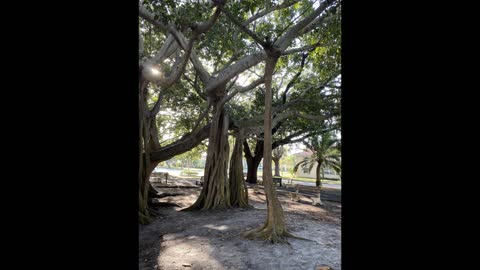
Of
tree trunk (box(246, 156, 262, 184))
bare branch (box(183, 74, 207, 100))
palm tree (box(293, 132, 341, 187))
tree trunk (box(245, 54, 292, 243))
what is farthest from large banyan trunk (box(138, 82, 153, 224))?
palm tree (box(293, 132, 341, 187))

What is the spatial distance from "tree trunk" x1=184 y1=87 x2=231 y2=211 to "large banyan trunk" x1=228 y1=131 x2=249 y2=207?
1.21ft

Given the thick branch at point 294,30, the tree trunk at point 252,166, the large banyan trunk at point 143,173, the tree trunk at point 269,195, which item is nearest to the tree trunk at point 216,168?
the large banyan trunk at point 143,173

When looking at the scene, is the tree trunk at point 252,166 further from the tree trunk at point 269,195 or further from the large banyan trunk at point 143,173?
the tree trunk at point 269,195

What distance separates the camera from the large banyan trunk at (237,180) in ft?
22.4

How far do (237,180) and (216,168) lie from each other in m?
0.95

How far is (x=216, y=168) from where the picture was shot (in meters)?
6.36

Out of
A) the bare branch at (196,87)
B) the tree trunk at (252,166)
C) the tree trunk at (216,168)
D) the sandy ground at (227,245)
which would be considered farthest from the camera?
the tree trunk at (252,166)

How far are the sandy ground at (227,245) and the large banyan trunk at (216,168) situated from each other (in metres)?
0.67

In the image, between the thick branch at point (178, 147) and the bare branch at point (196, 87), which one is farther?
the bare branch at point (196, 87)
